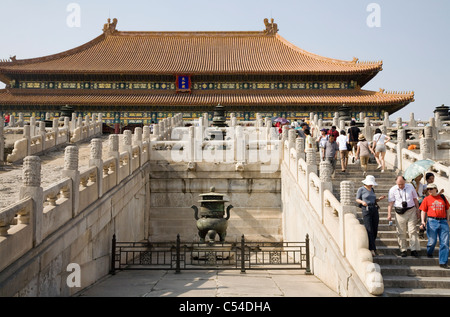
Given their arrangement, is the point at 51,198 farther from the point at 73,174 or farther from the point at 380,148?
the point at 380,148

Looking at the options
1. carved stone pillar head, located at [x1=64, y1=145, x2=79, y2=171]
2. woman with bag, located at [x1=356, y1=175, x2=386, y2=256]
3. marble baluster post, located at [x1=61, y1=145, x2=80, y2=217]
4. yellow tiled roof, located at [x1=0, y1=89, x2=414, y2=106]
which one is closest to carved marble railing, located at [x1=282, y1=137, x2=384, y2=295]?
woman with bag, located at [x1=356, y1=175, x2=386, y2=256]

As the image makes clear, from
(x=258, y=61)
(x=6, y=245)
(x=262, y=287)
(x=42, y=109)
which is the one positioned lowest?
(x=262, y=287)

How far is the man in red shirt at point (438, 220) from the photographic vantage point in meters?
8.77

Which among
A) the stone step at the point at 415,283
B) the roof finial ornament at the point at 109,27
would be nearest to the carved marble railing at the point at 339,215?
the stone step at the point at 415,283

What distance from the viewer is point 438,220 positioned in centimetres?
888

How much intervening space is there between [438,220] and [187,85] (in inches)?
1297

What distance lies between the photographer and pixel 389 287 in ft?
27.1

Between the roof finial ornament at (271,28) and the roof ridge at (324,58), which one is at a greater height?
the roof finial ornament at (271,28)

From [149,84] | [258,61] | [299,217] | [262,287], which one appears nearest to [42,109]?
[149,84]

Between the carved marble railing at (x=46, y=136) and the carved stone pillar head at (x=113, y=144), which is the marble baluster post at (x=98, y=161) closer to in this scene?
the carved stone pillar head at (x=113, y=144)

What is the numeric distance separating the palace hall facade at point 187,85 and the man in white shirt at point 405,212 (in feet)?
94.5

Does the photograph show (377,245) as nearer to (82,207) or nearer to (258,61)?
(82,207)

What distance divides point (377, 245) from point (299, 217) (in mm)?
3607

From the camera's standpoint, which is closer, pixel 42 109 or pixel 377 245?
pixel 377 245
